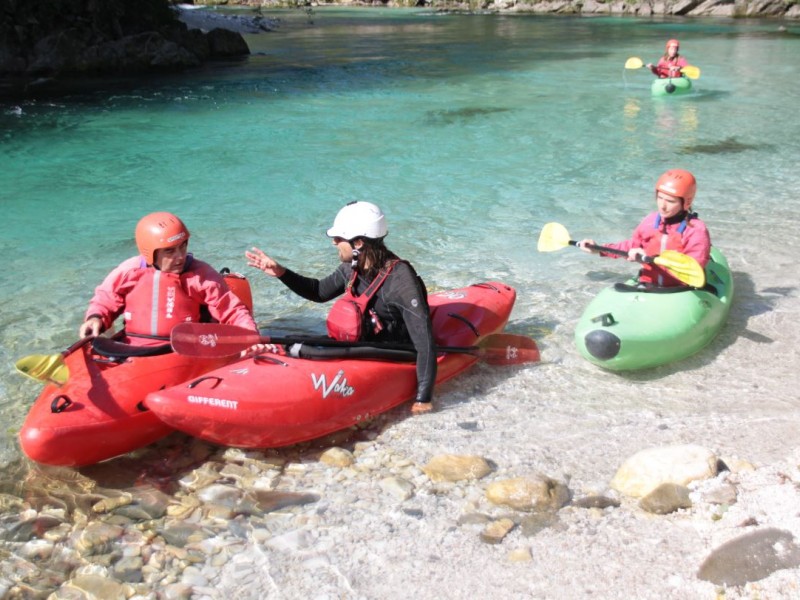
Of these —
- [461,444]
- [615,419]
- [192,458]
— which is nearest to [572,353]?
[615,419]

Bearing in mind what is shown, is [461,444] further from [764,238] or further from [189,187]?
[189,187]

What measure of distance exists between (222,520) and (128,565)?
1.32 feet

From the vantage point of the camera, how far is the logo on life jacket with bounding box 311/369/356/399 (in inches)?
148

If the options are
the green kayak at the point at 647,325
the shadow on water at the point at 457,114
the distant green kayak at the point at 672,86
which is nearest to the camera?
the green kayak at the point at 647,325

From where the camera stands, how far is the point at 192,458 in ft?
12.4

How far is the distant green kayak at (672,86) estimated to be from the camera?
13.8 meters

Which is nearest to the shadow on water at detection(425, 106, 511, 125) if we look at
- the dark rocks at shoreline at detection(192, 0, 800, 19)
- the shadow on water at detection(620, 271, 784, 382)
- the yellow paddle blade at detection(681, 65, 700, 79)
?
the yellow paddle blade at detection(681, 65, 700, 79)

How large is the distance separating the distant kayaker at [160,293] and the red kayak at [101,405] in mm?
143

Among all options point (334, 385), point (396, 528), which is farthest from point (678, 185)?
point (396, 528)

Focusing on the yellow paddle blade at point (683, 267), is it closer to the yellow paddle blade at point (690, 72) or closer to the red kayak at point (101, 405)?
the red kayak at point (101, 405)

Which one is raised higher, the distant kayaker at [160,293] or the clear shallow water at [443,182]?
the distant kayaker at [160,293]

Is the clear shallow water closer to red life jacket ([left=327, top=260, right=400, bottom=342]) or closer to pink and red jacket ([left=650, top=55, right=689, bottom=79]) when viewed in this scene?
pink and red jacket ([left=650, top=55, right=689, bottom=79])

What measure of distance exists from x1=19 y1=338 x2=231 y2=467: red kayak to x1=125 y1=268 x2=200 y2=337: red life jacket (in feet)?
0.41

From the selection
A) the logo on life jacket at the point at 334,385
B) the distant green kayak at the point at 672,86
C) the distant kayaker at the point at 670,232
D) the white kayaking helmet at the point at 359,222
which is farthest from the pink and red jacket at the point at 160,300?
the distant green kayak at the point at 672,86
